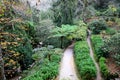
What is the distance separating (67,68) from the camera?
1619 cm

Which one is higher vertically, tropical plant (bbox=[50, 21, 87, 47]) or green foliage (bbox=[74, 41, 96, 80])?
tropical plant (bbox=[50, 21, 87, 47])

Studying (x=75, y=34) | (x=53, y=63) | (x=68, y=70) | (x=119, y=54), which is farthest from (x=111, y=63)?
(x=75, y=34)

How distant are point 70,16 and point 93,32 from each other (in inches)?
153

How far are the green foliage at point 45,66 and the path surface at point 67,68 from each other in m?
0.47

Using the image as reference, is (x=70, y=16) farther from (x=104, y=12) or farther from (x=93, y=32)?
(x=104, y=12)

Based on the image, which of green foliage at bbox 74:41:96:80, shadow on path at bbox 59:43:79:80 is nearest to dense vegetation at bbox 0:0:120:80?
green foliage at bbox 74:41:96:80

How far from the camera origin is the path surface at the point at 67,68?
14391 millimetres

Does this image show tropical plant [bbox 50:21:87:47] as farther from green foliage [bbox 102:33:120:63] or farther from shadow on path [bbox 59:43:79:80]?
green foliage [bbox 102:33:120:63]

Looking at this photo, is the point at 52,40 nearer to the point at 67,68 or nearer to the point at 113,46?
the point at 67,68

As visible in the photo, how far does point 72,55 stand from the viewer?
65.9 ft

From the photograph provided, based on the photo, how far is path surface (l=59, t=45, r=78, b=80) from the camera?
14.4 meters

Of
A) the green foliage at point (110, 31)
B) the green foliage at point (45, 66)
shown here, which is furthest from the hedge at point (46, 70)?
the green foliage at point (110, 31)

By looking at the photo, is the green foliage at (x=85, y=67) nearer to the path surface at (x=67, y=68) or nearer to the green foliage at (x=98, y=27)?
the path surface at (x=67, y=68)

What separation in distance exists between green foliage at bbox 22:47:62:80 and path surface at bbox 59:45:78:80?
474 mm
